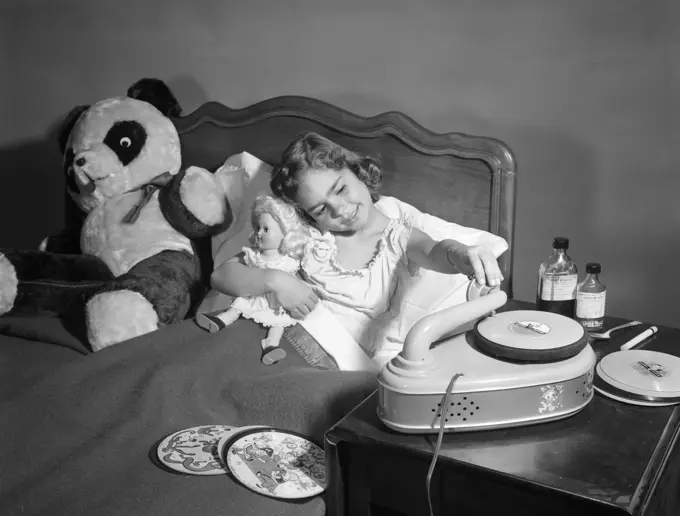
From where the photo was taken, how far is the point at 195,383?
108cm

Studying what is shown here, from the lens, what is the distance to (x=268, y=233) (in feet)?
4.01

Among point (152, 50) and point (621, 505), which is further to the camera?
point (152, 50)

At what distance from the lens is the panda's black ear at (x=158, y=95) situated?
1.72 metres

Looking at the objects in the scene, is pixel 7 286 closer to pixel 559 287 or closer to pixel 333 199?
pixel 333 199

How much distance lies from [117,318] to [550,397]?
34.6 inches

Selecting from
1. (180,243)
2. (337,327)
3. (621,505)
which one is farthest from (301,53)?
(621,505)

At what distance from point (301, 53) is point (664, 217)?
2.99 feet

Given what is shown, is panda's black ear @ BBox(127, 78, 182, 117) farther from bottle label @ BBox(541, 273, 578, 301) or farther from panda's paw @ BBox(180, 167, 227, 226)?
bottle label @ BBox(541, 273, 578, 301)

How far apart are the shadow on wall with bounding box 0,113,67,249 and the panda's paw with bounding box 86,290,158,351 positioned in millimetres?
1097

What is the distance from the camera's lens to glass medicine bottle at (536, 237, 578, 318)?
1.13 m

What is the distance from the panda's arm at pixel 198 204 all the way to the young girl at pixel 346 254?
224 millimetres

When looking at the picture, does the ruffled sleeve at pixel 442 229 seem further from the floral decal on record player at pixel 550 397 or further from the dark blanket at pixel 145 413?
the floral decal on record player at pixel 550 397

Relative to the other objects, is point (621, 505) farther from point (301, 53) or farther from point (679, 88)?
point (301, 53)

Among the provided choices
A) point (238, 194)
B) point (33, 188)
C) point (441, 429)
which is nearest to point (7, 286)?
point (238, 194)
